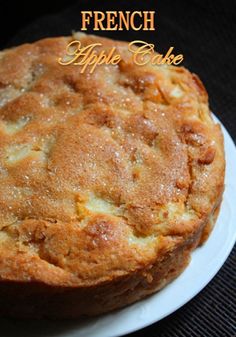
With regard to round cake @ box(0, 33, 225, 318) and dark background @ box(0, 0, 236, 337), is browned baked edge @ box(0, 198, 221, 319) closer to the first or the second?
round cake @ box(0, 33, 225, 318)

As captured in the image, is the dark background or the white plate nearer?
the white plate

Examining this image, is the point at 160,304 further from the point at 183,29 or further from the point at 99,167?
the point at 183,29

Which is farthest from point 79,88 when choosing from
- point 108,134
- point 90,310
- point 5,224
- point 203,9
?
point 203,9

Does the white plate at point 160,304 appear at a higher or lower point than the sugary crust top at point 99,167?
lower

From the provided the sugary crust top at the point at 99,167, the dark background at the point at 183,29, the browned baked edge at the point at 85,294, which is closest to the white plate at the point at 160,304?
the browned baked edge at the point at 85,294

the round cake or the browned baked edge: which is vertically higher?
the round cake

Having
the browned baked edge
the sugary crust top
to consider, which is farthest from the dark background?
the browned baked edge

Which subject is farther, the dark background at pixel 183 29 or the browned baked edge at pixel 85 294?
the dark background at pixel 183 29


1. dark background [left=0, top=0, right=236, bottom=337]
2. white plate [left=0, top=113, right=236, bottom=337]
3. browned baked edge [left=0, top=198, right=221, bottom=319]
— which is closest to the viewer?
browned baked edge [left=0, top=198, right=221, bottom=319]

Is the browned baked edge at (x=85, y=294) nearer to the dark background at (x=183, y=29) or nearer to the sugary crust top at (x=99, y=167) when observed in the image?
the sugary crust top at (x=99, y=167)
